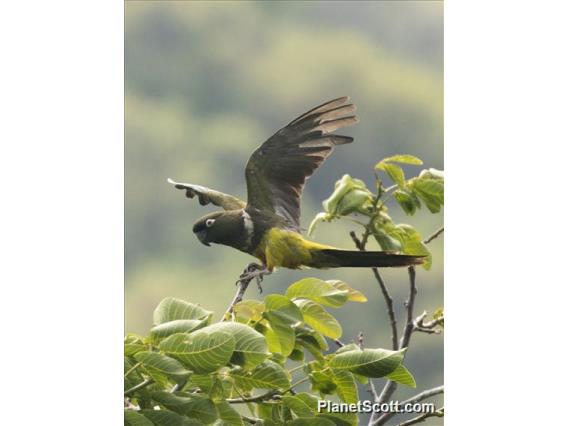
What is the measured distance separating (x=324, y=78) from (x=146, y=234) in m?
0.46

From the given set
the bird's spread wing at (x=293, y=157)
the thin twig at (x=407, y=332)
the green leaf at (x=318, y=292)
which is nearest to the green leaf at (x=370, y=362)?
the green leaf at (x=318, y=292)

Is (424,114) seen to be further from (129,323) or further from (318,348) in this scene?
(129,323)

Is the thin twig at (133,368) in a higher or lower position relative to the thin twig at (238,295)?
lower

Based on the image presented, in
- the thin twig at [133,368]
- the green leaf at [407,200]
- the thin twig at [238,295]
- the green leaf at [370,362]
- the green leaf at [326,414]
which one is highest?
the green leaf at [407,200]

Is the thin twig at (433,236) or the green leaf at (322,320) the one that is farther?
the thin twig at (433,236)

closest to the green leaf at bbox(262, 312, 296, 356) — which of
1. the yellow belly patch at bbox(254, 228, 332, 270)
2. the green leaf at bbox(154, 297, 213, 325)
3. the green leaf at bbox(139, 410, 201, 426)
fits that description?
the green leaf at bbox(154, 297, 213, 325)

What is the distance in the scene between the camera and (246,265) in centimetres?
159

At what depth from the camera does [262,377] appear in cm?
119

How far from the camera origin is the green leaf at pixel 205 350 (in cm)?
109

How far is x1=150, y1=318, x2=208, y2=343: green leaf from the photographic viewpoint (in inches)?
45.3

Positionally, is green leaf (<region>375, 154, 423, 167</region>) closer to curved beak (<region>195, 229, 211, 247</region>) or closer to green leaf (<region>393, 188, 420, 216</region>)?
green leaf (<region>393, 188, 420, 216</region>)

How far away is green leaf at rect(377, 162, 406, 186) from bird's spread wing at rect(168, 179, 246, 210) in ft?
1.04

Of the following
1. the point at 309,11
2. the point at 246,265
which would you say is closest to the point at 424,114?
the point at 309,11

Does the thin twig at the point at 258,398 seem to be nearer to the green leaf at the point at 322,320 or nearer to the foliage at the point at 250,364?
the foliage at the point at 250,364
